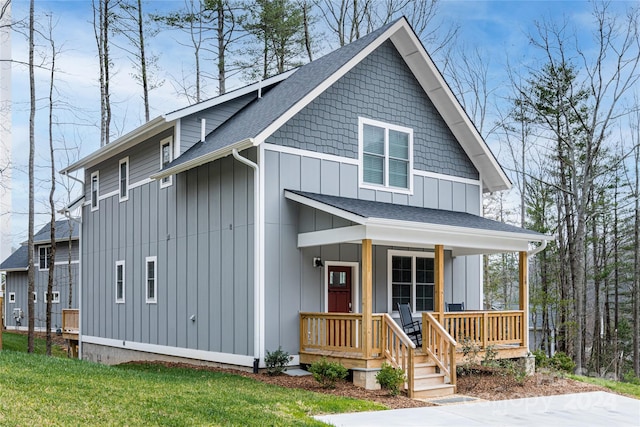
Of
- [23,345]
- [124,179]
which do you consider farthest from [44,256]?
[124,179]

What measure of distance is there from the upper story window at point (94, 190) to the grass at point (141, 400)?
930 centimetres

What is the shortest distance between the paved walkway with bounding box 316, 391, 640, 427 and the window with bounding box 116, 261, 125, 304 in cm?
1085

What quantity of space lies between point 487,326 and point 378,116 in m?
5.06

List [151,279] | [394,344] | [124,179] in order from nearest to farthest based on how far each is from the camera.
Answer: [394,344] < [151,279] < [124,179]

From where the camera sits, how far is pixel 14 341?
26.6 metres

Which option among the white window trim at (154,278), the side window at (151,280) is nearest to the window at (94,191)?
the white window trim at (154,278)

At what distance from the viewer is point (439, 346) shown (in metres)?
12.4

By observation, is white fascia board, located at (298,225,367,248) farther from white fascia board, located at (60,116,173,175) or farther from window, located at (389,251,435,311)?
white fascia board, located at (60,116,173,175)

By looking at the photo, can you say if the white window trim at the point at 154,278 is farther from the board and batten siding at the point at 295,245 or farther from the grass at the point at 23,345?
the grass at the point at 23,345

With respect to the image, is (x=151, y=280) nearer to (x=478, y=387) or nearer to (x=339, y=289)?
(x=339, y=289)

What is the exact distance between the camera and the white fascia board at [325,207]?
37.5 feet

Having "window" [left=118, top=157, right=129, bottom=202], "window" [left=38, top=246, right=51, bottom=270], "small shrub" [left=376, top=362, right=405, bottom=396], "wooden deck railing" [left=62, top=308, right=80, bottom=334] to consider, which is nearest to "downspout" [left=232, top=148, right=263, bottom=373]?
"small shrub" [left=376, top=362, right=405, bottom=396]

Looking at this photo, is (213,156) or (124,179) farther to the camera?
(124,179)

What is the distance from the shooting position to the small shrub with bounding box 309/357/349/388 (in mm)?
11305
